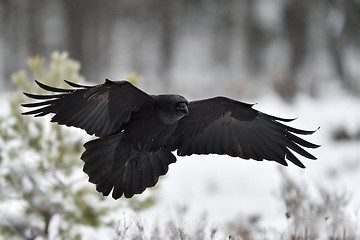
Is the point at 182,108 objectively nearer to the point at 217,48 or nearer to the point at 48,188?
the point at 48,188

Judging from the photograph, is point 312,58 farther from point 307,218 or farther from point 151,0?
point 307,218

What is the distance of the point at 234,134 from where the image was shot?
15.8ft

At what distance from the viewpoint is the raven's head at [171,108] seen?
4.02m

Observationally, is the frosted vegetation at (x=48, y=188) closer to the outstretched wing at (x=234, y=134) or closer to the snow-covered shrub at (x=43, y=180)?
the snow-covered shrub at (x=43, y=180)

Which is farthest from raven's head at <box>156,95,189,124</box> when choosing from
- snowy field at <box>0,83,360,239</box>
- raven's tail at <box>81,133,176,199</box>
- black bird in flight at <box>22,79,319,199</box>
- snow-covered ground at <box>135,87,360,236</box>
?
snow-covered ground at <box>135,87,360,236</box>

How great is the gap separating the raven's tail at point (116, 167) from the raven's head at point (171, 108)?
13.4 inches

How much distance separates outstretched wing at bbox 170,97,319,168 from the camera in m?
4.63

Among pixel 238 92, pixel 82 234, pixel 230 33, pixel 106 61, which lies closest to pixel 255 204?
pixel 82 234

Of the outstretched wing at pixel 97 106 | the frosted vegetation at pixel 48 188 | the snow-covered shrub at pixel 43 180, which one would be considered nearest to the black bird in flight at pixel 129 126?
the outstretched wing at pixel 97 106

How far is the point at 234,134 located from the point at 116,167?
1.02 m

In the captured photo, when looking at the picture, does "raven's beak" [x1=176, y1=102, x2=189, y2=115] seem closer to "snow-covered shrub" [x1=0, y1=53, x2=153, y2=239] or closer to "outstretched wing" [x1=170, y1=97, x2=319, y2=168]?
"outstretched wing" [x1=170, y1=97, x2=319, y2=168]

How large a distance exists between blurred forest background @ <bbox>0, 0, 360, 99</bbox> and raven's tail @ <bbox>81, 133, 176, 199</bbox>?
10.5m

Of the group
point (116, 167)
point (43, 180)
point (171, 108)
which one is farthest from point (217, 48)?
point (171, 108)

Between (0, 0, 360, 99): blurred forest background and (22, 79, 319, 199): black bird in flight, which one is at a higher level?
(0, 0, 360, 99): blurred forest background
